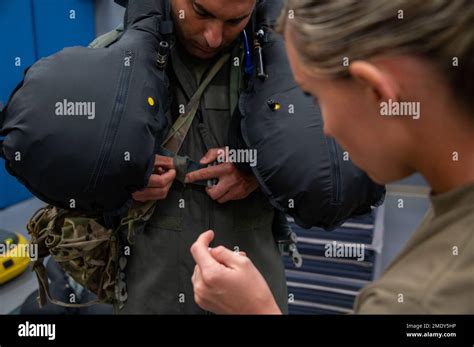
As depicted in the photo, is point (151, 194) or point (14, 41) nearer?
point (151, 194)

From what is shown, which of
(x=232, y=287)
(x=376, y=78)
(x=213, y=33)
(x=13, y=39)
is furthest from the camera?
(x=13, y=39)

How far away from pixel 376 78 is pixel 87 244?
724 mm

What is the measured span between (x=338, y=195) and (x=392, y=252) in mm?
1825

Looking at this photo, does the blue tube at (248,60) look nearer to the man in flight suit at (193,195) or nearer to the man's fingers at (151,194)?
the man in flight suit at (193,195)

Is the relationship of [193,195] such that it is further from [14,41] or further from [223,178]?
[14,41]

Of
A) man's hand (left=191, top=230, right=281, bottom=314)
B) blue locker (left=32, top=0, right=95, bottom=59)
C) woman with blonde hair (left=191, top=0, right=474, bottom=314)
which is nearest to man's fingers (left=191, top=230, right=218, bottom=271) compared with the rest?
man's hand (left=191, top=230, right=281, bottom=314)

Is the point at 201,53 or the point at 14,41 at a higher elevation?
the point at 14,41

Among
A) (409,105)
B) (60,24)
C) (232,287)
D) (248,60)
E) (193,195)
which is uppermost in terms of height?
(60,24)

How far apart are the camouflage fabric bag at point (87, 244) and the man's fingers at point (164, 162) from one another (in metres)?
0.09

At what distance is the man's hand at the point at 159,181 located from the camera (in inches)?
34.6

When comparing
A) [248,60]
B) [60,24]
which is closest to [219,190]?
[248,60]

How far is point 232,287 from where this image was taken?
1.89 ft

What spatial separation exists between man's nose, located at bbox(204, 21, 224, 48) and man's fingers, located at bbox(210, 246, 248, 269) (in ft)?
1.49

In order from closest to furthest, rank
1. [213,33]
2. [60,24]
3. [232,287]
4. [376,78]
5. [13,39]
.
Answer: [376,78]
[232,287]
[213,33]
[13,39]
[60,24]
